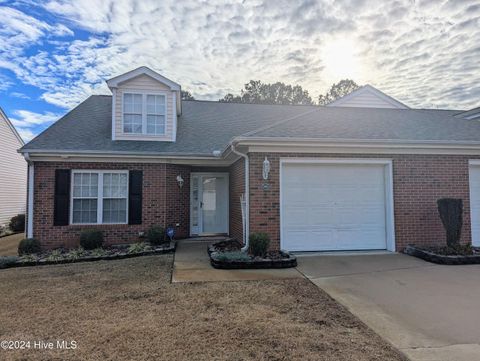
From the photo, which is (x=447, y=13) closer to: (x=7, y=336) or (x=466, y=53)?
(x=466, y=53)

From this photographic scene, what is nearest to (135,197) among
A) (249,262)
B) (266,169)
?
(266,169)

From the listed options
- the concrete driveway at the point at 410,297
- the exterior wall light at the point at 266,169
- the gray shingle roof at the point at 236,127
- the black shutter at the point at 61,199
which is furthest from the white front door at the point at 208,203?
the concrete driveway at the point at 410,297

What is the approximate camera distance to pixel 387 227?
28.1 feet

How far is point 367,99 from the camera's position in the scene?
14.7 metres

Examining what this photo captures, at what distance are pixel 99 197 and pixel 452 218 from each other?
9.93 metres

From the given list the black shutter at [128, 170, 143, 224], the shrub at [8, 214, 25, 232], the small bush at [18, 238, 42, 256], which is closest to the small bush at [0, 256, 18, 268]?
the small bush at [18, 238, 42, 256]

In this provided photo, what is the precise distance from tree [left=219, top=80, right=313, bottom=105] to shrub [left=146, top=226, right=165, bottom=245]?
2985 cm

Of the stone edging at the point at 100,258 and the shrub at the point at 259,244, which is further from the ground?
the shrub at the point at 259,244

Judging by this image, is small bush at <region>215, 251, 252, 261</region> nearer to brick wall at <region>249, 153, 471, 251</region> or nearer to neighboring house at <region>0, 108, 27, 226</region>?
brick wall at <region>249, 153, 471, 251</region>

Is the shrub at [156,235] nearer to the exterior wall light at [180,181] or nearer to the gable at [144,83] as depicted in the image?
the exterior wall light at [180,181]

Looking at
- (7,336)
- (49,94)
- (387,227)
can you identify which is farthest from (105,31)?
(387,227)

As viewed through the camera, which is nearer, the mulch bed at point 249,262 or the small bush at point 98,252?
the mulch bed at point 249,262

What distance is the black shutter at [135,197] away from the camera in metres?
10.2

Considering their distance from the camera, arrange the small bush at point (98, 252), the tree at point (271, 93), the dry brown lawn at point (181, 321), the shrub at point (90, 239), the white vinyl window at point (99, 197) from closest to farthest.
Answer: the dry brown lawn at point (181, 321), the small bush at point (98, 252), the shrub at point (90, 239), the white vinyl window at point (99, 197), the tree at point (271, 93)
